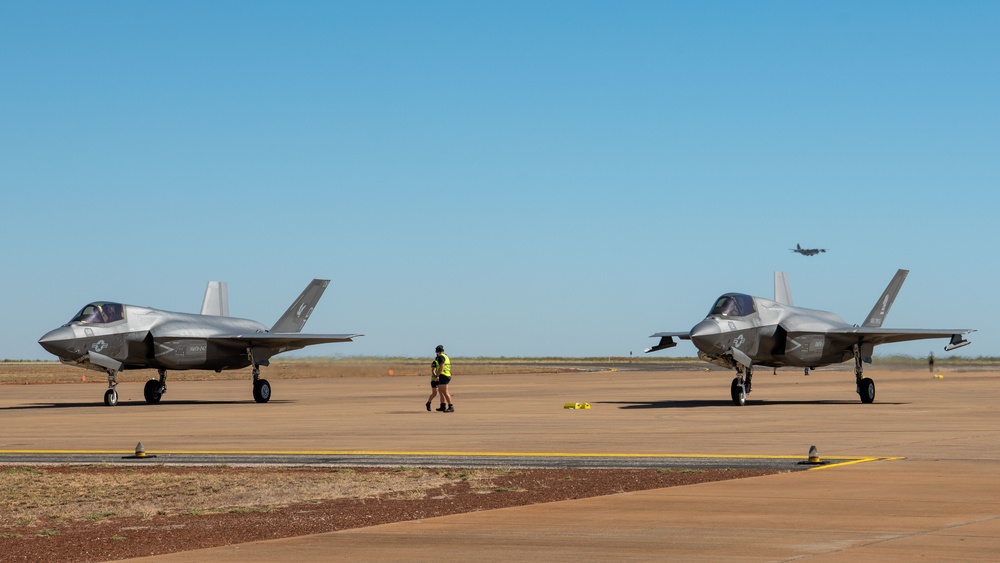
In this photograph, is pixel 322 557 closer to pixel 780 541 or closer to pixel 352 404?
pixel 780 541

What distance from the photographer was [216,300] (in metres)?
44.8

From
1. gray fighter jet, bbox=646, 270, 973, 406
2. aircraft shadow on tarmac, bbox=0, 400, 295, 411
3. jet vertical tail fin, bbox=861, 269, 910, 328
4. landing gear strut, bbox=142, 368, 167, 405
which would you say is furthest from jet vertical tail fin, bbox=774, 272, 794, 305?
landing gear strut, bbox=142, 368, 167, 405

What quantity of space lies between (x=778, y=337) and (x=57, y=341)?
20.7 metres

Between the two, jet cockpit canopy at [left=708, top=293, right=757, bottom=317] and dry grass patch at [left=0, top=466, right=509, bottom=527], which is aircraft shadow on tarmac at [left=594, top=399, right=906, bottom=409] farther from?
dry grass patch at [left=0, top=466, right=509, bottom=527]

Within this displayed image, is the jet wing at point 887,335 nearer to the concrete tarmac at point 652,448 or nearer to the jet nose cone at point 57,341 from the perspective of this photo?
the concrete tarmac at point 652,448

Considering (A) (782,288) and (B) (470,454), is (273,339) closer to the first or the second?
(A) (782,288)

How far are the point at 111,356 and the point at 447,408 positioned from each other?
11371mm

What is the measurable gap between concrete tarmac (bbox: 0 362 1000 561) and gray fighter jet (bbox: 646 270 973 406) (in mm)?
1369

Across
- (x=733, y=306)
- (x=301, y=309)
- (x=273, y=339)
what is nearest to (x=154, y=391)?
(x=273, y=339)

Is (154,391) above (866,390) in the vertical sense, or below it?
above

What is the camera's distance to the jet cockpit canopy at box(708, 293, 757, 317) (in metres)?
35.0

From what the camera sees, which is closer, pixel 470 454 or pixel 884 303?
pixel 470 454

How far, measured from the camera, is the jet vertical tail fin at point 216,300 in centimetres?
4434

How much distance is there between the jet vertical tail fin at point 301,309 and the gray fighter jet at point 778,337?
1419cm
